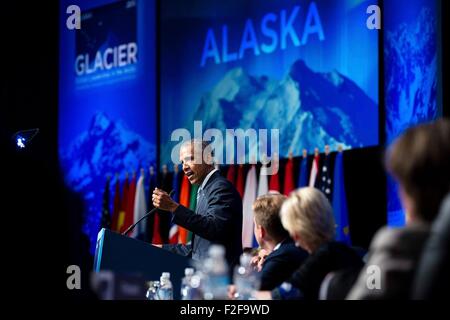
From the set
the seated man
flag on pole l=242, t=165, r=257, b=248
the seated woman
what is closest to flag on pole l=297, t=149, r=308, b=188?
flag on pole l=242, t=165, r=257, b=248

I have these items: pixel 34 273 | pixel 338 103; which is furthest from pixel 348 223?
pixel 34 273

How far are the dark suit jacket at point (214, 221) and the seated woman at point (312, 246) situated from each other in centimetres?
139

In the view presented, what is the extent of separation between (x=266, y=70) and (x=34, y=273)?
Result: 19.4 ft

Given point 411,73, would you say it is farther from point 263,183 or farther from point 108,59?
point 108,59

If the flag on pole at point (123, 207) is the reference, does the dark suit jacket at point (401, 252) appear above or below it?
below

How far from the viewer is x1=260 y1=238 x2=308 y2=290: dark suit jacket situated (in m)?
3.67

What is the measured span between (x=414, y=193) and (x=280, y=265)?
1.73 m

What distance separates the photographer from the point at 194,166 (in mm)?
4996

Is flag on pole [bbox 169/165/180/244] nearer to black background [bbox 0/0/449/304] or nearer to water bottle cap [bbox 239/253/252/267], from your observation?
black background [bbox 0/0/449/304]

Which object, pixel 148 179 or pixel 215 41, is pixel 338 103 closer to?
pixel 215 41

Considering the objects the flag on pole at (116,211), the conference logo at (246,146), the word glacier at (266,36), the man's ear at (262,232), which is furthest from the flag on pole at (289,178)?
the man's ear at (262,232)

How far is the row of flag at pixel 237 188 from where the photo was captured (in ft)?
22.6

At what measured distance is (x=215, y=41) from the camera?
8.20 metres

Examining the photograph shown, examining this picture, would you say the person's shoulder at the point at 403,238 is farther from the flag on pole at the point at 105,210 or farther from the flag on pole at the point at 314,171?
the flag on pole at the point at 105,210
